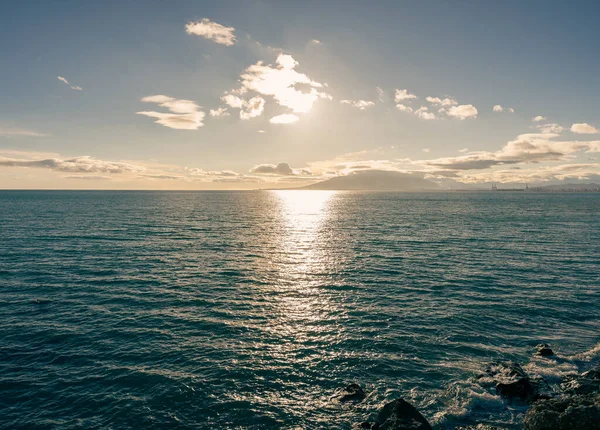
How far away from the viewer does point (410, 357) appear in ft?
86.9

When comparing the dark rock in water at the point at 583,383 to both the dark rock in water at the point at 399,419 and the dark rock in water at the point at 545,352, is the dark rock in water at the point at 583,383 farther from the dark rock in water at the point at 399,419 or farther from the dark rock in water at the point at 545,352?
the dark rock in water at the point at 399,419

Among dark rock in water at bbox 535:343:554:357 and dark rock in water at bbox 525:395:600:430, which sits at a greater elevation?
dark rock in water at bbox 525:395:600:430

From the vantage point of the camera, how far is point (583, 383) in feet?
74.2

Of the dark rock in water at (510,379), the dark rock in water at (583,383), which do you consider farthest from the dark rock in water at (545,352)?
the dark rock in water at (510,379)

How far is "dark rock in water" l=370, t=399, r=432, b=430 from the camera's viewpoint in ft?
57.5

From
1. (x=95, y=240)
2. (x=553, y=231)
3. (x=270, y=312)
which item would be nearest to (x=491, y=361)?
(x=270, y=312)

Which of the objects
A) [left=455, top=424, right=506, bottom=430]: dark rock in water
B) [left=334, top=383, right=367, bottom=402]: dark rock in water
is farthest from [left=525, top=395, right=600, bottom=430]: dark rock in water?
[left=334, top=383, right=367, bottom=402]: dark rock in water

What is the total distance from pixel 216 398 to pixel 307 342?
9.76 m

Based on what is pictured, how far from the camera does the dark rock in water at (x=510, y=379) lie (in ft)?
71.9

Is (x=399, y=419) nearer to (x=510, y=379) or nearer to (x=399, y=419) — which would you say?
(x=399, y=419)

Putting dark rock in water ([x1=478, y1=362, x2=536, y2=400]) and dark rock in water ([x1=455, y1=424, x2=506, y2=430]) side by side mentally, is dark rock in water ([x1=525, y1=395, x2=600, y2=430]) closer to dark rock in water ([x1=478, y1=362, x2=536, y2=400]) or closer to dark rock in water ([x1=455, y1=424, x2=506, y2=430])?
dark rock in water ([x1=455, y1=424, x2=506, y2=430])

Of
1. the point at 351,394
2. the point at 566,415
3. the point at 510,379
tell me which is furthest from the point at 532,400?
the point at 351,394

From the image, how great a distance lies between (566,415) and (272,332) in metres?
21.6

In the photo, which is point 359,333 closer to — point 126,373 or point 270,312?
point 270,312
